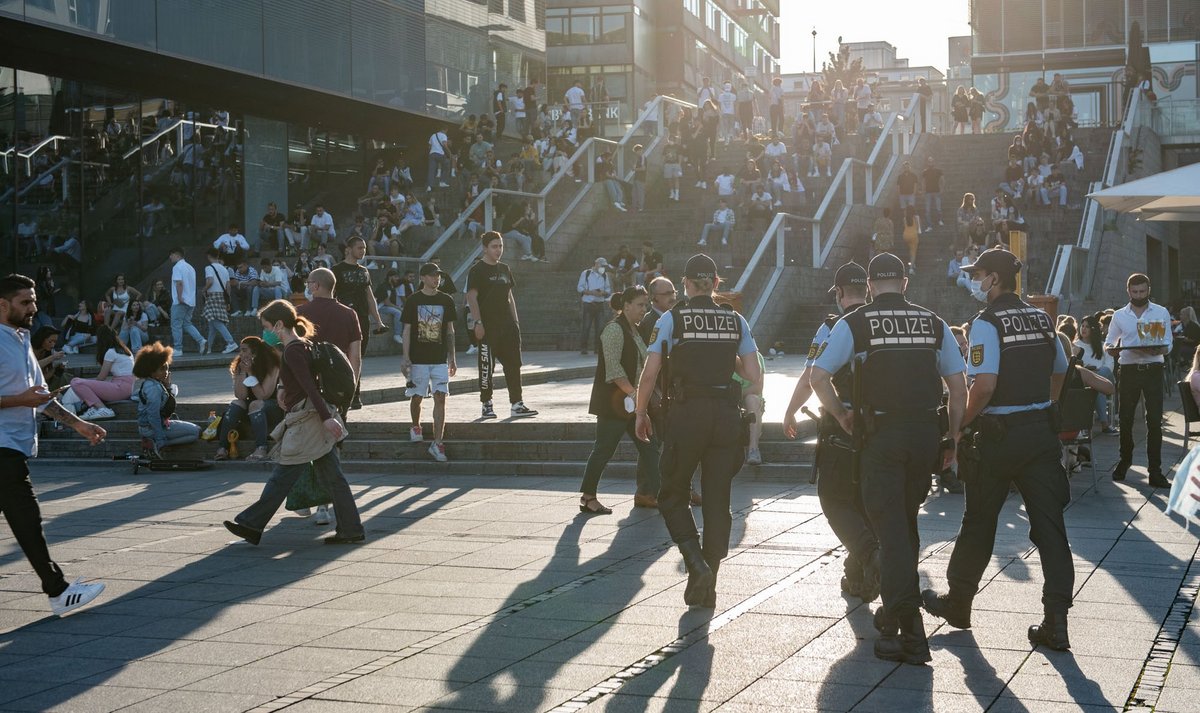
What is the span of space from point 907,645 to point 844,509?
1295mm

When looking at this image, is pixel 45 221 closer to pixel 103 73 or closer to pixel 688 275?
pixel 103 73

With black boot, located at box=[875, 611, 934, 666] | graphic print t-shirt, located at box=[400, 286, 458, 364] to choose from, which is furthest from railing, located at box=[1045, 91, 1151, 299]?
black boot, located at box=[875, 611, 934, 666]

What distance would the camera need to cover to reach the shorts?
11.9 m

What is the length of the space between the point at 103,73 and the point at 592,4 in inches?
1252

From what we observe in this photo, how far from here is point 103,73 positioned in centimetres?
2564

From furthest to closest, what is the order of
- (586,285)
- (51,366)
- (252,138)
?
(252,138)
(586,285)
(51,366)

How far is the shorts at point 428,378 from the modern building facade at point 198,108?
13.2 metres

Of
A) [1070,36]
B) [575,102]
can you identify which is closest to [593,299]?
[575,102]

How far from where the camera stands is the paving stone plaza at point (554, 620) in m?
5.20

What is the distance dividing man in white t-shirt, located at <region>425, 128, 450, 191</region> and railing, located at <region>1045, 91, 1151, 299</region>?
41.3ft

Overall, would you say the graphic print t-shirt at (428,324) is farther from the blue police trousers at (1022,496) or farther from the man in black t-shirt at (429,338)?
the blue police trousers at (1022,496)

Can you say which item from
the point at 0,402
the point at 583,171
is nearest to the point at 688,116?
the point at 583,171

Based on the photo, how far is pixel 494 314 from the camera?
12977 millimetres

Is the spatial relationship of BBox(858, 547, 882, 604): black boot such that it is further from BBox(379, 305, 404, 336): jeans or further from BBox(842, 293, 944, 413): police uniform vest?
BBox(379, 305, 404, 336): jeans
